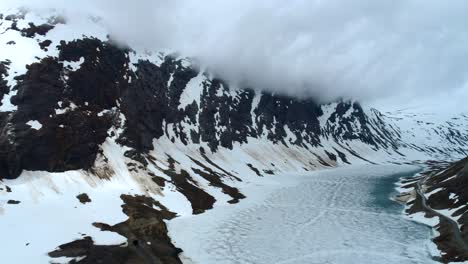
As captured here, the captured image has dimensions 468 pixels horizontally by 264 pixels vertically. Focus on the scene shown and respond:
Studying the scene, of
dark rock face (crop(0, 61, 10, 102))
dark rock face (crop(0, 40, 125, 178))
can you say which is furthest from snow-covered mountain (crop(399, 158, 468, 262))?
dark rock face (crop(0, 61, 10, 102))

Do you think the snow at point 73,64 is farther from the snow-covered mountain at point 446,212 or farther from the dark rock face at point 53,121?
the snow-covered mountain at point 446,212

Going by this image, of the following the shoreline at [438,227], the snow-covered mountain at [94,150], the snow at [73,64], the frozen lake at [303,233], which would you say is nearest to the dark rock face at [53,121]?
the snow-covered mountain at [94,150]

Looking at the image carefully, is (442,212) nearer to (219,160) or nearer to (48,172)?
(48,172)

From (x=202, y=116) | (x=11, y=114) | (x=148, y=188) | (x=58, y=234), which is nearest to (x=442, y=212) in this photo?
(x=148, y=188)

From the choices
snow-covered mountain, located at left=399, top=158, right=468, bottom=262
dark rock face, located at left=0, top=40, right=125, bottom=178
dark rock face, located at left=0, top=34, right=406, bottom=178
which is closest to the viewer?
snow-covered mountain, located at left=399, top=158, right=468, bottom=262

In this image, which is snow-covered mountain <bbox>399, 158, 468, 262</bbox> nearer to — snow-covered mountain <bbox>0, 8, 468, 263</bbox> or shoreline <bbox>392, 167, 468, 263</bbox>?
shoreline <bbox>392, 167, 468, 263</bbox>

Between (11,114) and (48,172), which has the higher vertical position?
(11,114)

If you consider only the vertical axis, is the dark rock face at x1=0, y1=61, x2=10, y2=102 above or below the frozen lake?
above

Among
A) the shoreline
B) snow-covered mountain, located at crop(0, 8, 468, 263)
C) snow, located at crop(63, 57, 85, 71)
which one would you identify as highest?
snow, located at crop(63, 57, 85, 71)
